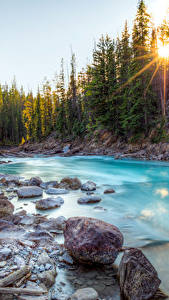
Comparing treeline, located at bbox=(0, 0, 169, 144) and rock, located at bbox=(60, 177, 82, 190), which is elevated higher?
treeline, located at bbox=(0, 0, 169, 144)

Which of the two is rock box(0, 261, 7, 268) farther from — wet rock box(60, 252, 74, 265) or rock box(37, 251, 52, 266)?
wet rock box(60, 252, 74, 265)

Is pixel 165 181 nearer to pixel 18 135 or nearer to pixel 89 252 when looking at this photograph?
pixel 89 252

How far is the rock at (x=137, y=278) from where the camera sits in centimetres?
263

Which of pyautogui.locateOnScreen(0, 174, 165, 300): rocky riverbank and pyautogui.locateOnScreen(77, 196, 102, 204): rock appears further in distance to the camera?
pyautogui.locateOnScreen(77, 196, 102, 204): rock

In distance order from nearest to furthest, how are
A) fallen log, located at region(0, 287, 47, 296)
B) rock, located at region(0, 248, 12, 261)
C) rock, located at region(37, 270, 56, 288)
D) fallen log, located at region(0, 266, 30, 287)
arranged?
fallen log, located at region(0, 287, 47, 296), fallen log, located at region(0, 266, 30, 287), rock, located at region(37, 270, 56, 288), rock, located at region(0, 248, 12, 261)

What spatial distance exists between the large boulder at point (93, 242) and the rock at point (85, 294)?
0.72 m

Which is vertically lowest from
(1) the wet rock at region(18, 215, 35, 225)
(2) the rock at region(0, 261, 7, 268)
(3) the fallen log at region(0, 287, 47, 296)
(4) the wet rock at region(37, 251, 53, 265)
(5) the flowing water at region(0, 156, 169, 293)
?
(5) the flowing water at region(0, 156, 169, 293)

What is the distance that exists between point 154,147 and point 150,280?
1890cm

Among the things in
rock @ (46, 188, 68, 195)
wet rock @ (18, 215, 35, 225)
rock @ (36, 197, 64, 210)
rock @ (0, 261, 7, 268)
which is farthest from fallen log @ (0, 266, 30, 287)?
rock @ (46, 188, 68, 195)

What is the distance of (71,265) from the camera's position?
340 cm

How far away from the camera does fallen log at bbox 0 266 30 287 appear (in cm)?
261

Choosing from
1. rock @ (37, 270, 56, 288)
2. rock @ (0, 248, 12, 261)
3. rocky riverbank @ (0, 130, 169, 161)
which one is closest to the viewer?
rock @ (37, 270, 56, 288)

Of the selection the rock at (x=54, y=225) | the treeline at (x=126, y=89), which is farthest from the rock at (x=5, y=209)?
the treeline at (x=126, y=89)

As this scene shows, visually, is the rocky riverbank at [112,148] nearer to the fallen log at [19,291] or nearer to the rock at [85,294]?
the rock at [85,294]
